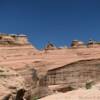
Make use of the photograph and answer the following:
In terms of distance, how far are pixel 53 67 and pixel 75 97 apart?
2479cm

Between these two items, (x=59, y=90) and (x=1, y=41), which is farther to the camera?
(x=1, y=41)

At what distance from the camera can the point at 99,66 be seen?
186 feet

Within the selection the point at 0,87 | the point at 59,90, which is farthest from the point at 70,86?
the point at 0,87

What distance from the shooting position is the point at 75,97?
33.1 m

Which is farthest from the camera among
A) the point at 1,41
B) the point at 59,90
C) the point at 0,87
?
the point at 1,41

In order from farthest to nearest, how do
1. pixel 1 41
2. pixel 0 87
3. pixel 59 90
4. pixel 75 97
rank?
pixel 1 41 → pixel 59 90 → pixel 75 97 → pixel 0 87

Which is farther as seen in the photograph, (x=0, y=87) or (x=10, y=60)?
(x=10, y=60)

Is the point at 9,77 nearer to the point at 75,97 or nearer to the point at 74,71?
the point at 75,97

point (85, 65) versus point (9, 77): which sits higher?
point (85, 65)

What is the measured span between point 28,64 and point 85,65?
24.2 feet

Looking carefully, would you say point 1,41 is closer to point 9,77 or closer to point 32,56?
point 32,56

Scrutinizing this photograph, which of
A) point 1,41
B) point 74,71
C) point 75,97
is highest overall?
point 1,41

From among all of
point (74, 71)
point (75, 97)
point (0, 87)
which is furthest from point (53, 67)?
point (0, 87)

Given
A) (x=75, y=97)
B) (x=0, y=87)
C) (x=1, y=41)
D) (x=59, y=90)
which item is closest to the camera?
(x=0, y=87)
